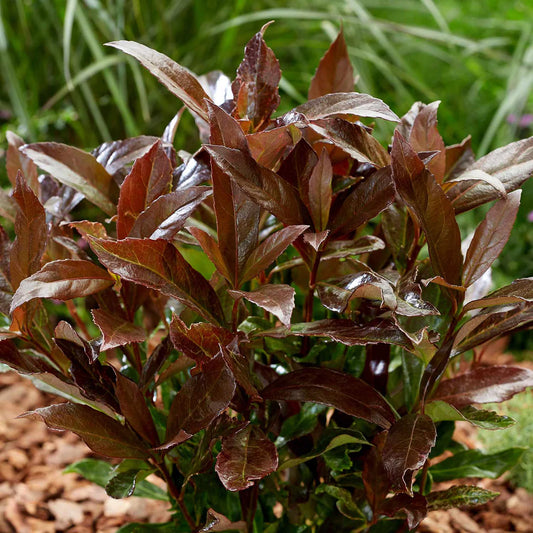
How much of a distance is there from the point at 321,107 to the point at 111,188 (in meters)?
0.29

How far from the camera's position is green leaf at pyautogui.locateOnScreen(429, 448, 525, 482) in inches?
37.3

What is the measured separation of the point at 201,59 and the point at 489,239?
2.13 m

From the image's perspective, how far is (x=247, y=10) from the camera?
282 centimetres

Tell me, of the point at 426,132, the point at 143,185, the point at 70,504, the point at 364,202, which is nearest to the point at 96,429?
the point at 143,185

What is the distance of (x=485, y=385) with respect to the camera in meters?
0.80

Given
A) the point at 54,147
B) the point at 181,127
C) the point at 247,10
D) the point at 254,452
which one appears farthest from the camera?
the point at 247,10

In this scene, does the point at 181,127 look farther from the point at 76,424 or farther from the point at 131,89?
the point at 76,424

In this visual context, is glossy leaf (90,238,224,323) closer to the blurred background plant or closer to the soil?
the soil

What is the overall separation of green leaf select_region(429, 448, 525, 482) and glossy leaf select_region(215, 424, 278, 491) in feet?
1.19

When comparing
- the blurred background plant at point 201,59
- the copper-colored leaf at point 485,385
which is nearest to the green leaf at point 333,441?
the copper-colored leaf at point 485,385

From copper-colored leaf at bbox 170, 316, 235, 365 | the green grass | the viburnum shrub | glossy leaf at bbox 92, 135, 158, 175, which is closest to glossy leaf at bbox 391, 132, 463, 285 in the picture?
the viburnum shrub

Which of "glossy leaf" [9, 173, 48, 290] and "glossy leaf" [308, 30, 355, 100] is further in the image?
Result: "glossy leaf" [308, 30, 355, 100]

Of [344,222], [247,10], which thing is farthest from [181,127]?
[344,222]

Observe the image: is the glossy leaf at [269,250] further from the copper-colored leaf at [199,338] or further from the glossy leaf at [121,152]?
the glossy leaf at [121,152]
